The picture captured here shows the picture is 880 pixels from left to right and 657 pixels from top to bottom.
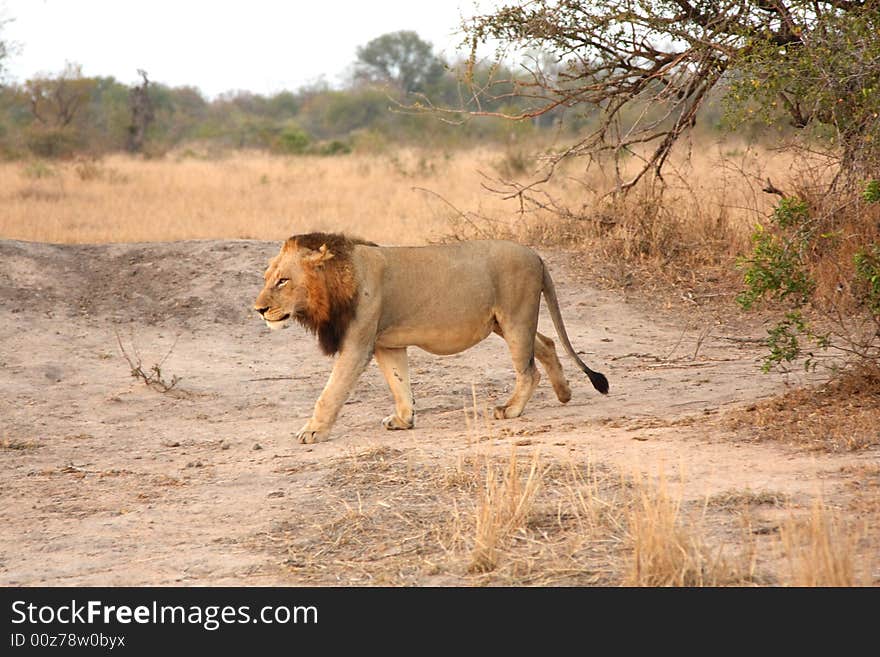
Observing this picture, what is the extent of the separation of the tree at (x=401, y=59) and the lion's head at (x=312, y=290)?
46360 mm

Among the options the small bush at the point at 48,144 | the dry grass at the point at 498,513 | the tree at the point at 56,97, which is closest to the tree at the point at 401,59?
the tree at the point at 56,97

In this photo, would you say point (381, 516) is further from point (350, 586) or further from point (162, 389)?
point (162, 389)

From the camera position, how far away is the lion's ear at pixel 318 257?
6.93 meters

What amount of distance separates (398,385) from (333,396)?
0.55m

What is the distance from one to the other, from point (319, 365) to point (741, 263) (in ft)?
13.4

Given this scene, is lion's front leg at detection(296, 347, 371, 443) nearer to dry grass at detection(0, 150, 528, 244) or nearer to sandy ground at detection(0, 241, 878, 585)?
sandy ground at detection(0, 241, 878, 585)

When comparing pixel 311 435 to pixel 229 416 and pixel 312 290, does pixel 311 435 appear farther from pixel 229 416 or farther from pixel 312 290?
pixel 229 416

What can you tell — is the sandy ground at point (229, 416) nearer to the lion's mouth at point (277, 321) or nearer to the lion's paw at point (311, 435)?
the lion's paw at point (311, 435)

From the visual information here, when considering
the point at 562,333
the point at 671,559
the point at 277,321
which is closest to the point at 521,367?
the point at 562,333

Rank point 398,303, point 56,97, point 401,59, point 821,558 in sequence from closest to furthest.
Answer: point 821,558
point 398,303
point 56,97
point 401,59

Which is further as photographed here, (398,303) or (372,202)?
(372,202)

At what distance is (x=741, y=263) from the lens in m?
6.44

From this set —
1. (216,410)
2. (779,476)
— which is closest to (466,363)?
(216,410)

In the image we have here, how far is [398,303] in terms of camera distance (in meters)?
7.16
